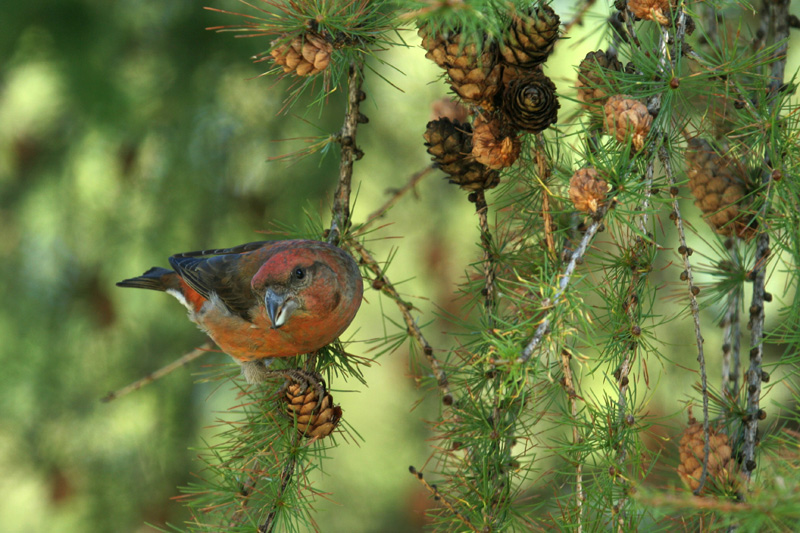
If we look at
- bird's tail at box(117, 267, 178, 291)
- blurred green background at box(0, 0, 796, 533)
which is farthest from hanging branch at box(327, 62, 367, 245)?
bird's tail at box(117, 267, 178, 291)

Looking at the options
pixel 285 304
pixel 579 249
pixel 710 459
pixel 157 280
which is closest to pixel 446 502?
pixel 710 459

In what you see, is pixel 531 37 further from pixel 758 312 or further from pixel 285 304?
pixel 285 304

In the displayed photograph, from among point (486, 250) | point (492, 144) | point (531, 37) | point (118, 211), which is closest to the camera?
point (531, 37)

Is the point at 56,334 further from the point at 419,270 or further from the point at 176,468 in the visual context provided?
the point at 419,270

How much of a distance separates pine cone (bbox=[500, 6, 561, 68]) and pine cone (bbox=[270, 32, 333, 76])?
43 cm

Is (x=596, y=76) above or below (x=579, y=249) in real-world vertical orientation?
above

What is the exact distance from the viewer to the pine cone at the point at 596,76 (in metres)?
1.46

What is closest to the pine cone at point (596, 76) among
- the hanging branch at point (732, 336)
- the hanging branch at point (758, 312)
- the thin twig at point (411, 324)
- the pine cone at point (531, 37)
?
the pine cone at point (531, 37)

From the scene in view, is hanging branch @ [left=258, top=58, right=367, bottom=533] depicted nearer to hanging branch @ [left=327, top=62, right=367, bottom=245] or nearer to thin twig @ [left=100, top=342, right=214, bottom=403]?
hanging branch @ [left=327, top=62, right=367, bottom=245]

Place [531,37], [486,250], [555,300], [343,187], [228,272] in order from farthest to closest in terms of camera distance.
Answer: [228,272]
[343,187]
[486,250]
[531,37]
[555,300]

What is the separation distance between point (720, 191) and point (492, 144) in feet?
2.03

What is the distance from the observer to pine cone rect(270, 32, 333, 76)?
1605 mm

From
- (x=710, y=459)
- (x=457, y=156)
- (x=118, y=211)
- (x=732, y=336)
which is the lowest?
(x=710, y=459)

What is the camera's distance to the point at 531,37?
54.2 inches
